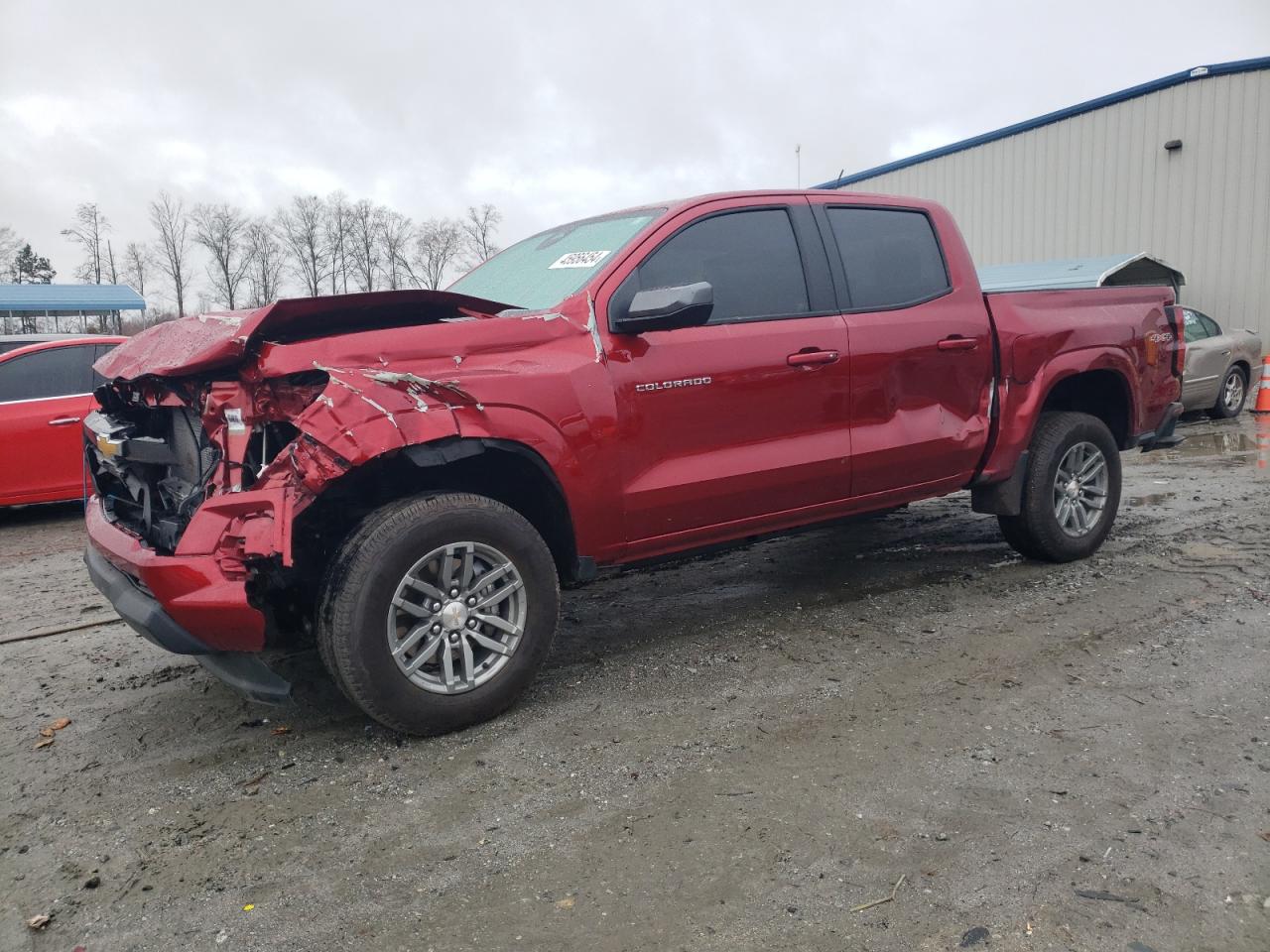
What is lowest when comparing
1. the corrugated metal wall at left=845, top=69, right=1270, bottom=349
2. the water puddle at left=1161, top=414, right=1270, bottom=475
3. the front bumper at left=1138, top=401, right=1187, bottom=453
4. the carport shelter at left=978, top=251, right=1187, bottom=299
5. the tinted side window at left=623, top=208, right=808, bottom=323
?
the water puddle at left=1161, top=414, right=1270, bottom=475

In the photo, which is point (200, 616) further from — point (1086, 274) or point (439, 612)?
point (1086, 274)

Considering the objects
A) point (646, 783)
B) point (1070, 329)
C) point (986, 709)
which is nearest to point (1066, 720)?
point (986, 709)

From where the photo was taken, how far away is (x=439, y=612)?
11.1 feet

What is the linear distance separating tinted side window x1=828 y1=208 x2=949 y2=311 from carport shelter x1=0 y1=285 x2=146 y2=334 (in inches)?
1422

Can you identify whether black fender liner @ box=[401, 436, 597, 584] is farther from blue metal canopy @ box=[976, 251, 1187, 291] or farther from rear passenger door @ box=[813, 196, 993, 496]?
blue metal canopy @ box=[976, 251, 1187, 291]

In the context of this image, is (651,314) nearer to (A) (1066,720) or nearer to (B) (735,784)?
(B) (735,784)

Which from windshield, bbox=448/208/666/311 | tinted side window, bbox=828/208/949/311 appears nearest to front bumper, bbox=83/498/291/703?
windshield, bbox=448/208/666/311

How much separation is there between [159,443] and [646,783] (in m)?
2.16

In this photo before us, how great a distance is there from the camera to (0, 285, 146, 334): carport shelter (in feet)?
117

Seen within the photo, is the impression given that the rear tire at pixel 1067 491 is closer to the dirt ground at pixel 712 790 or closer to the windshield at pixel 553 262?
the dirt ground at pixel 712 790

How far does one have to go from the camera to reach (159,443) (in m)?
3.59

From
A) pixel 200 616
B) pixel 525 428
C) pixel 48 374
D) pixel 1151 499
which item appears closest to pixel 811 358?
pixel 525 428

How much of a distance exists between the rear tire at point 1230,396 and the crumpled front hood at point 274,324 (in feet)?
39.0

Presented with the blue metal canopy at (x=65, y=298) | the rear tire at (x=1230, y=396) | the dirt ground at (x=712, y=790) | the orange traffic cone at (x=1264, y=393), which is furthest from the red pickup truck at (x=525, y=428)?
the blue metal canopy at (x=65, y=298)
